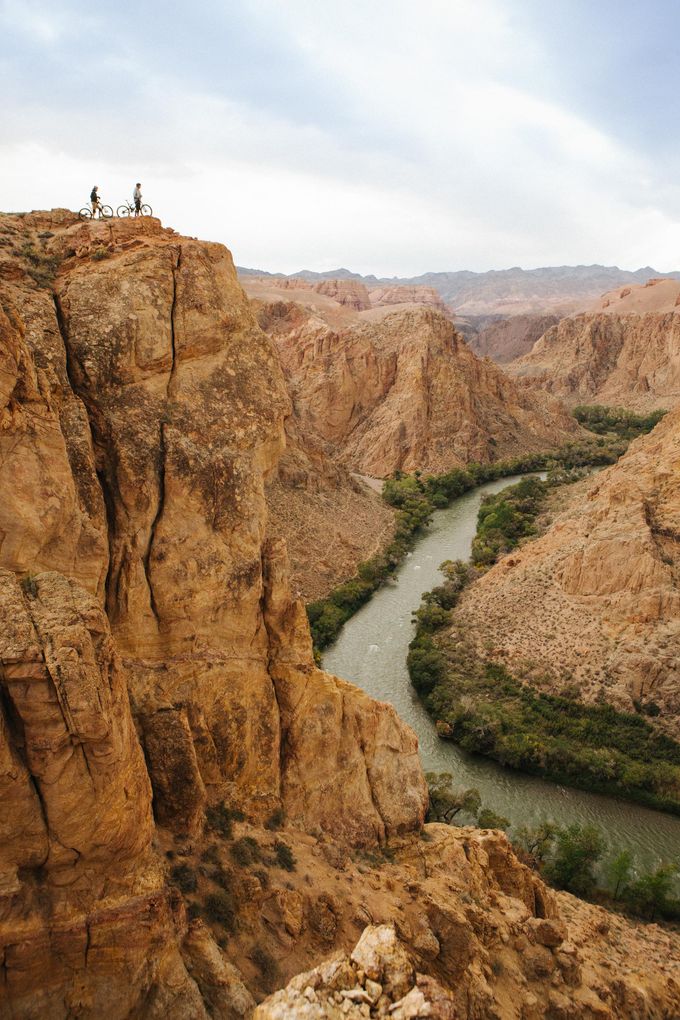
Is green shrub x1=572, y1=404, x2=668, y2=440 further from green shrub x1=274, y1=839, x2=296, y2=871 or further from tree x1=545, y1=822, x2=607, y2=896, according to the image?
green shrub x1=274, y1=839, x2=296, y2=871

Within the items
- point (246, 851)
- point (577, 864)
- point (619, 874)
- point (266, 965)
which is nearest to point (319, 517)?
point (577, 864)

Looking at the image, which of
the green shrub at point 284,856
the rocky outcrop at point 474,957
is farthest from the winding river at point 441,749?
the green shrub at point 284,856

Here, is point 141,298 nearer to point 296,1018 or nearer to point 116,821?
point 116,821

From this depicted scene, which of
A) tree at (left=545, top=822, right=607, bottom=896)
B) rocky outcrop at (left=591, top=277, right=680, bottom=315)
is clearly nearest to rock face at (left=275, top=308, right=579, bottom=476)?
tree at (left=545, top=822, right=607, bottom=896)

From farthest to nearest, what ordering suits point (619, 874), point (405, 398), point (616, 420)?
point (616, 420)
point (405, 398)
point (619, 874)

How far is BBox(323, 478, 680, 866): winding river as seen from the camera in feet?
105

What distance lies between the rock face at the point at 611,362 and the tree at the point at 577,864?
127 metres

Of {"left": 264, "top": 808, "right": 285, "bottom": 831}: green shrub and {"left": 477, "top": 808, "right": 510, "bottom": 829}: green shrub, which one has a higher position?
{"left": 264, "top": 808, "right": 285, "bottom": 831}: green shrub

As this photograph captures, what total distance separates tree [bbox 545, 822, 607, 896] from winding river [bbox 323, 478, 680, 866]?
3367 millimetres

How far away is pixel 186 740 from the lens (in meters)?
12.8

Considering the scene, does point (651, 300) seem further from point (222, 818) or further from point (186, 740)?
point (186, 740)

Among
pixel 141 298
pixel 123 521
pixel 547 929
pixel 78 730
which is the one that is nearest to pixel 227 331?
pixel 141 298

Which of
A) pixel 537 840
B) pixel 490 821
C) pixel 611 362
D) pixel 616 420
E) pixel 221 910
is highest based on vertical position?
pixel 611 362

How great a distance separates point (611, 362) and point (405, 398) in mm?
84253
